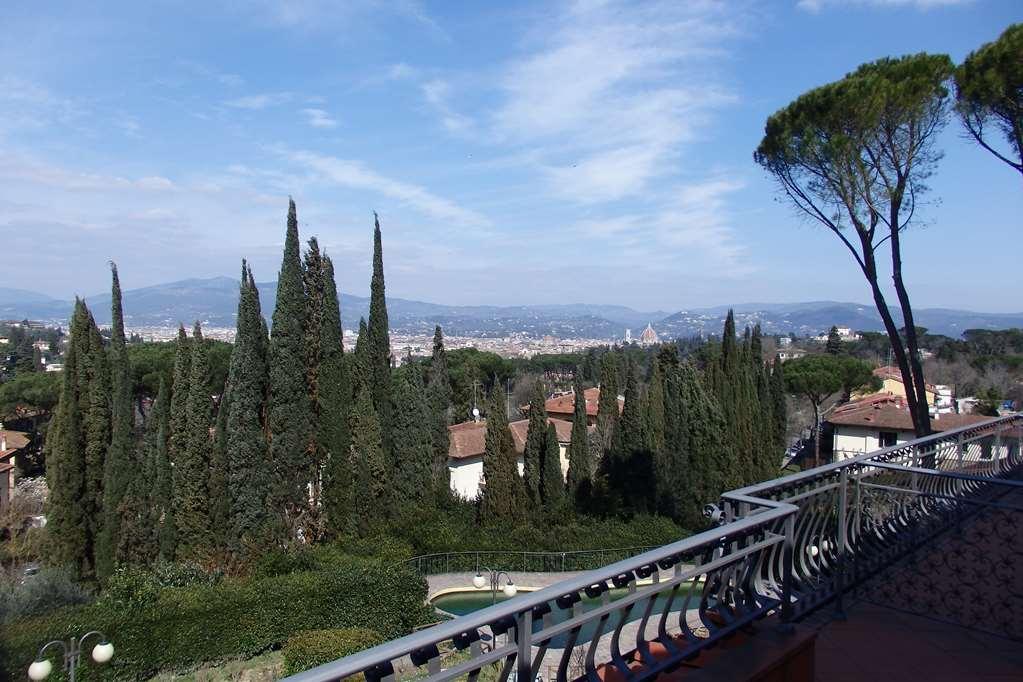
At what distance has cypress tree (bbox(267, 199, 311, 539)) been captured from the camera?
16500 millimetres

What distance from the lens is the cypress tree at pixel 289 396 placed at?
16.5m

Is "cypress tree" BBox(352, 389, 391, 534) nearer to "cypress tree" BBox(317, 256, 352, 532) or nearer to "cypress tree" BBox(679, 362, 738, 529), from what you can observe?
"cypress tree" BBox(317, 256, 352, 532)

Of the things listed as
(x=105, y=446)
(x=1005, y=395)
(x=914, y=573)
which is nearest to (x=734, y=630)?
(x=914, y=573)

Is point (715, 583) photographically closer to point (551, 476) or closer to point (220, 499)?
point (220, 499)

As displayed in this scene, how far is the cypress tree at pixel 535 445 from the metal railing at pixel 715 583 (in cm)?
1644

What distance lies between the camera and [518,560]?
18844 mm

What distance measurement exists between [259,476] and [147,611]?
5087 mm

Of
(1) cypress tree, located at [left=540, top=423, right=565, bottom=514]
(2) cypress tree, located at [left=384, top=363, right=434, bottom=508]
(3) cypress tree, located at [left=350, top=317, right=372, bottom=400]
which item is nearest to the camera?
(2) cypress tree, located at [left=384, top=363, right=434, bottom=508]

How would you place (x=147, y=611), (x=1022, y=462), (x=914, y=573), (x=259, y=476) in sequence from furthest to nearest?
(x=259, y=476) → (x=147, y=611) → (x=1022, y=462) → (x=914, y=573)

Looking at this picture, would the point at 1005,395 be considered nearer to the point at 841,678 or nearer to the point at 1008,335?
the point at 1008,335

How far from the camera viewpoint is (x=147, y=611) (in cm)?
1127

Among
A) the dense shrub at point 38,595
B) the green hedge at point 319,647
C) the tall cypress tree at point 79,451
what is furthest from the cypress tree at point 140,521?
→ the green hedge at point 319,647

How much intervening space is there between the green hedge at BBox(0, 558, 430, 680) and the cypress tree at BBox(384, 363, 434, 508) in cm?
521

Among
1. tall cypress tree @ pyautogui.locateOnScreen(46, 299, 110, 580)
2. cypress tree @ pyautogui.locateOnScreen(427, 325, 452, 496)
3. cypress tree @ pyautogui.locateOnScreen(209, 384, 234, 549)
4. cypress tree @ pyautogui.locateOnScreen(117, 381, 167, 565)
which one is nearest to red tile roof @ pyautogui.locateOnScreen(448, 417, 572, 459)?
cypress tree @ pyautogui.locateOnScreen(427, 325, 452, 496)
